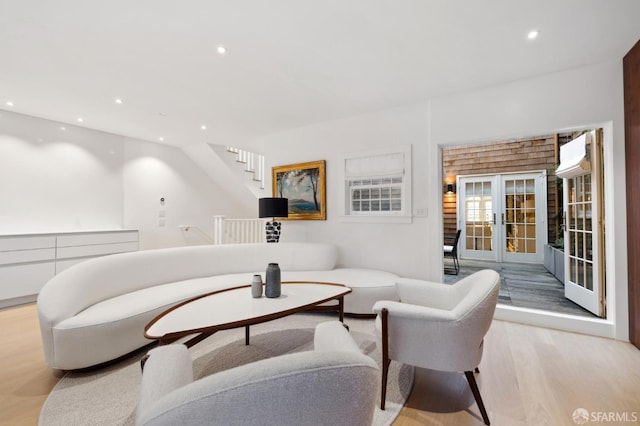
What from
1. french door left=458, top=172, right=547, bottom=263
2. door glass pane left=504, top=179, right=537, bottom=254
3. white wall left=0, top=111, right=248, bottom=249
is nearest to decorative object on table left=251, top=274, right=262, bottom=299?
white wall left=0, top=111, right=248, bottom=249

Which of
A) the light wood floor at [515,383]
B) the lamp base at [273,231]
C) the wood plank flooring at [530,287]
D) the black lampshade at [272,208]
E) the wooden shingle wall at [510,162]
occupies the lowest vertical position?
the light wood floor at [515,383]

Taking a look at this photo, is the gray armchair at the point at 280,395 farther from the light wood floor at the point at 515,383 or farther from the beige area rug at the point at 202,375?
the light wood floor at the point at 515,383

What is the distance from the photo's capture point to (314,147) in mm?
4648

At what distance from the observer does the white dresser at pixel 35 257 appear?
3.64 meters

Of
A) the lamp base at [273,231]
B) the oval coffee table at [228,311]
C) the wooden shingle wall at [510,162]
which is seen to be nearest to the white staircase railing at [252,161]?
the lamp base at [273,231]

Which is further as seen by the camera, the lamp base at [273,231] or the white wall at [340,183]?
the lamp base at [273,231]

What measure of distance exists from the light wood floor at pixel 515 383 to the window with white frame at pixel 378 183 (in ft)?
6.23

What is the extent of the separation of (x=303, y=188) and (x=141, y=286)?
264 cm

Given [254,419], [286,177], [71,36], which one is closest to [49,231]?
[71,36]

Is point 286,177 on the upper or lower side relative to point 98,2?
lower

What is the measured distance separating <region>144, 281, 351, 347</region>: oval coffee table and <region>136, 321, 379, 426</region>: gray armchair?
1.10 m

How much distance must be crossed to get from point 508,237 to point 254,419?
772 cm

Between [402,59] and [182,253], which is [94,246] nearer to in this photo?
[182,253]

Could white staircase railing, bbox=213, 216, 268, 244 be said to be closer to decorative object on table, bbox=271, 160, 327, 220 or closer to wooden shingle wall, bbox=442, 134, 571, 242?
decorative object on table, bbox=271, 160, 327, 220
